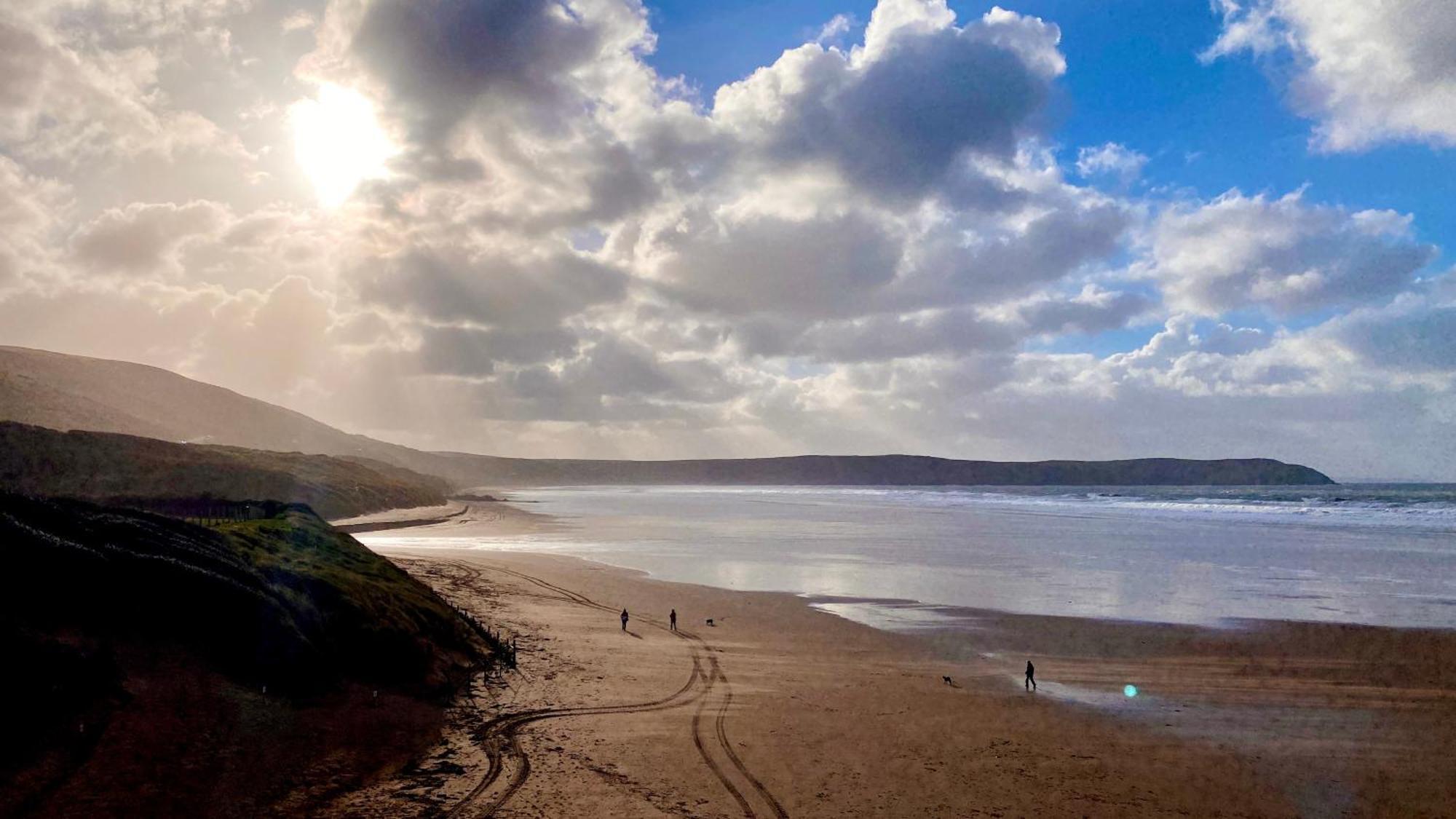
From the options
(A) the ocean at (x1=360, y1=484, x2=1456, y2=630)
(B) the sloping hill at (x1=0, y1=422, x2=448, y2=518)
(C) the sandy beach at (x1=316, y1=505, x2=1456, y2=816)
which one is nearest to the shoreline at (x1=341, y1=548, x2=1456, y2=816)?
(C) the sandy beach at (x1=316, y1=505, x2=1456, y2=816)

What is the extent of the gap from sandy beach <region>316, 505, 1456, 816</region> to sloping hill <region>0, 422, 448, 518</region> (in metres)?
51.1

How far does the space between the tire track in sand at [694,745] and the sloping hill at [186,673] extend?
4.87 feet

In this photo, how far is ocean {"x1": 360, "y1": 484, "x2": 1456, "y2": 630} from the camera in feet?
101

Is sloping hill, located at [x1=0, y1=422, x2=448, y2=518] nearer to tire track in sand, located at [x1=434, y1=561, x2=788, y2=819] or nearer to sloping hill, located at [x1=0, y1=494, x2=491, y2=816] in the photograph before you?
sloping hill, located at [x1=0, y1=494, x2=491, y2=816]

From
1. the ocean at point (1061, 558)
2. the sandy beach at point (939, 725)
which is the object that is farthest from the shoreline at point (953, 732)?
the ocean at point (1061, 558)

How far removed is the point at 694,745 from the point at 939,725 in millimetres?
5567

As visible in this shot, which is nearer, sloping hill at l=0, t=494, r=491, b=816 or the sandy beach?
sloping hill at l=0, t=494, r=491, b=816

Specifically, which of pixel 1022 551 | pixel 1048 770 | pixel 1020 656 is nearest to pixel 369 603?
pixel 1048 770

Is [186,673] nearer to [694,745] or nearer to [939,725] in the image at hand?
[694,745]

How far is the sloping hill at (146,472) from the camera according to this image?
6481 centimetres

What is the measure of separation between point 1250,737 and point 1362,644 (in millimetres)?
11085

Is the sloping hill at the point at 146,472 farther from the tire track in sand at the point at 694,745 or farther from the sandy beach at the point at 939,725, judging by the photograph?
the tire track in sand at the point at 694,745

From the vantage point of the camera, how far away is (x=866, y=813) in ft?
41.5

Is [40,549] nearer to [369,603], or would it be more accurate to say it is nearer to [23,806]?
[23,806]
